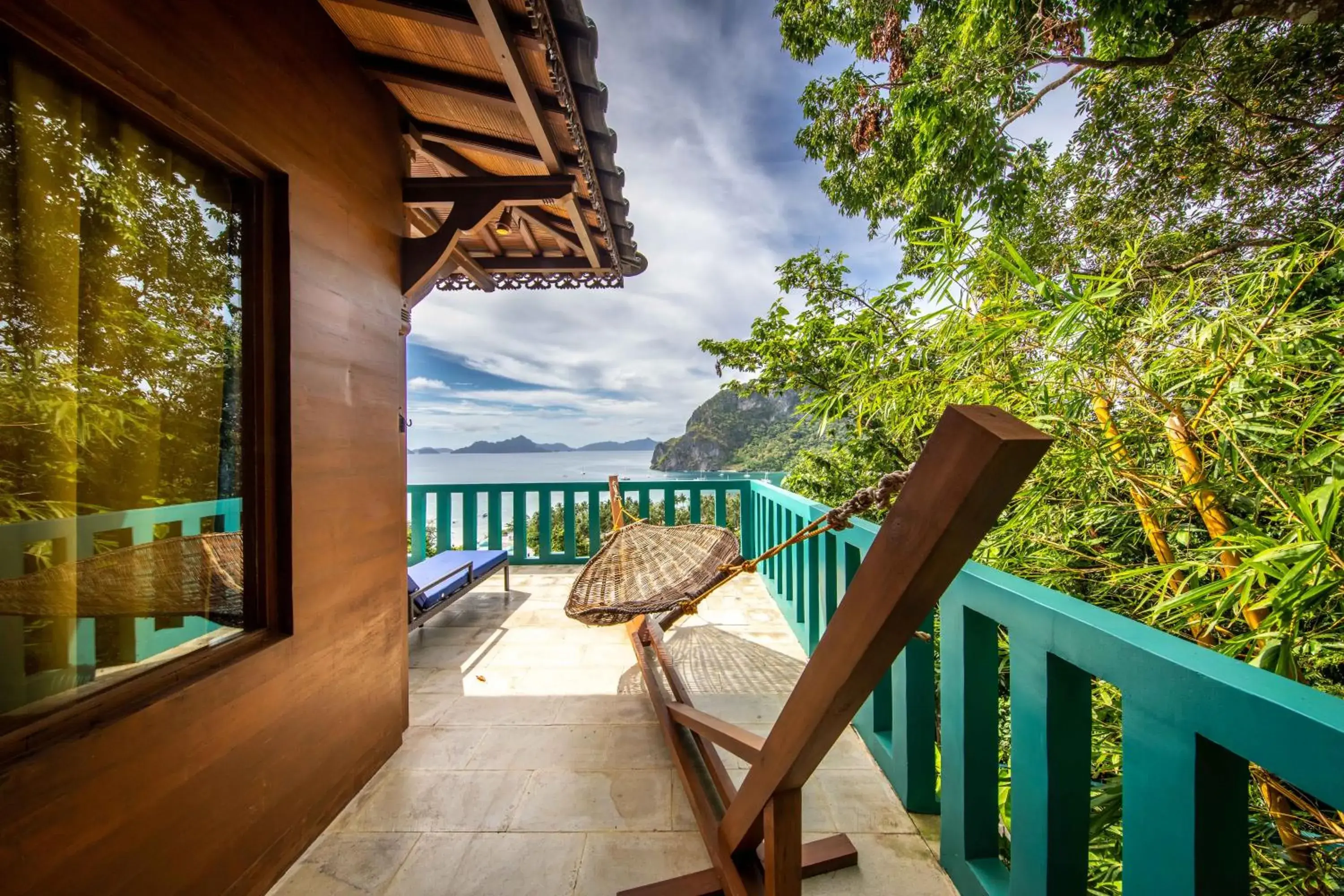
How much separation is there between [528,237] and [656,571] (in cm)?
229

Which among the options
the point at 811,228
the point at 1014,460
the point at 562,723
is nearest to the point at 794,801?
the point at 1014,460

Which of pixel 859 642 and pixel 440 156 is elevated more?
pixel 440 156

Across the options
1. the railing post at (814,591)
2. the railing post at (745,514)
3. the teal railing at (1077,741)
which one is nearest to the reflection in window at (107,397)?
the teal railing at (1077,741)

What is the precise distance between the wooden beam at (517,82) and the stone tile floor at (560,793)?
244 centimetres

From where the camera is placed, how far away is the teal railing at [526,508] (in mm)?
4648

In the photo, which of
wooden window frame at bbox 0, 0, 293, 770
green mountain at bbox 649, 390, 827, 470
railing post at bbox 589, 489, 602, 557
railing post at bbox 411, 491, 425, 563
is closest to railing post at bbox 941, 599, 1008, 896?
green mountain at bbox 649, 390, 827, 470

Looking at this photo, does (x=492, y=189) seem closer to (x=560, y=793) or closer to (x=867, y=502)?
(x=867, y=502)

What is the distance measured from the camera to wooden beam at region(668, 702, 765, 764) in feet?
3.67

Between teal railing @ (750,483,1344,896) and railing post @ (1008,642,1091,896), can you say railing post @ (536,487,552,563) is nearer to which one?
teal railing @ (750,483,1344,896)

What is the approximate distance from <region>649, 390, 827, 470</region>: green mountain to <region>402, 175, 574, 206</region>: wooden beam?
1.88 meters

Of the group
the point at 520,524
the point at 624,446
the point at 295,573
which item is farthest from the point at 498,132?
the point at 624,446

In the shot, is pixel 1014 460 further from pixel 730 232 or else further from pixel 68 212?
pixel 730 232

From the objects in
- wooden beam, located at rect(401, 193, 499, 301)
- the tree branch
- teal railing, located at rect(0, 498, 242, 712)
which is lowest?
teal railing, located at rect(0, 498, 242, 712)

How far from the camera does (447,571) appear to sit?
329 cm
